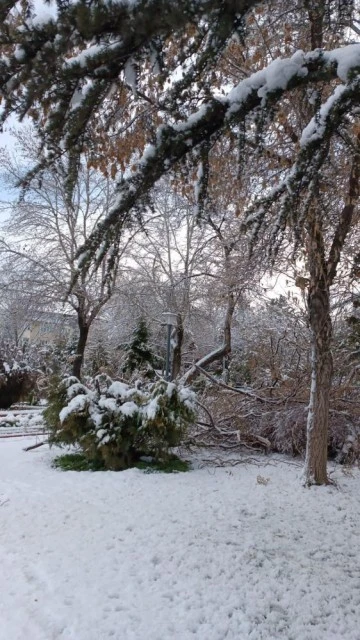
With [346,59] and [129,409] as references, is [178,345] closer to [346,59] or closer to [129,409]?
[129,409]

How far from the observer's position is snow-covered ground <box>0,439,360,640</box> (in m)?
2.95

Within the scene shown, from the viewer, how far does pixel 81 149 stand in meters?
2.74

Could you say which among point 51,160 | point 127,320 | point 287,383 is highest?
point 127,320

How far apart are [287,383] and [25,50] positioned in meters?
7.26

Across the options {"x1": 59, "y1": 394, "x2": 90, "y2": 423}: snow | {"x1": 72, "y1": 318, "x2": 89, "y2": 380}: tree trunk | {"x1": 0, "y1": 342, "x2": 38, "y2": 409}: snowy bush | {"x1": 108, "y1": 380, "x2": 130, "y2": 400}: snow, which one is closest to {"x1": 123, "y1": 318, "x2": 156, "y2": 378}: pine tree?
{"x1": 72, "y1": 318, "x2": 89, "y2": 380}: tree trunk

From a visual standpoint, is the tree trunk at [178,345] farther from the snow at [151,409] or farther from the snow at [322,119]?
the snow at [322,119]

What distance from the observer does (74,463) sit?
7.41 metres

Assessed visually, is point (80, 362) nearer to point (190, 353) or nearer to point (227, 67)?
point (190, 353)

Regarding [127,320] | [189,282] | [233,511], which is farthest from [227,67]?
[127,320]

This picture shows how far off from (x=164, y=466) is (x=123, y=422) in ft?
2.96

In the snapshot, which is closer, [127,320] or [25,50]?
[25,50]

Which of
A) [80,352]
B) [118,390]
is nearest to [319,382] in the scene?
[118,390]

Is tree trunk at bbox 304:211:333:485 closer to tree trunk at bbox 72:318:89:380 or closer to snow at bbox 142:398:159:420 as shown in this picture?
snow at bbox 142:398:159:420

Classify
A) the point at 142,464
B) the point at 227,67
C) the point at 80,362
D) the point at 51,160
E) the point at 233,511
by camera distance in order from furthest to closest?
the point at 80,362
the point at 142,464
the point at 227,67
the point at 233,511
the point at 51,160
